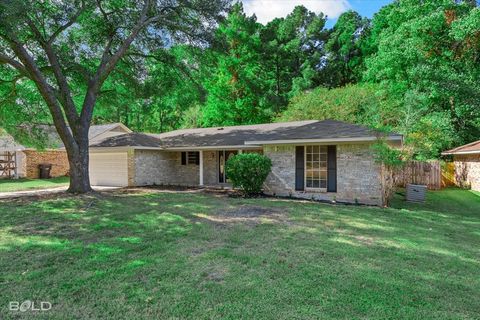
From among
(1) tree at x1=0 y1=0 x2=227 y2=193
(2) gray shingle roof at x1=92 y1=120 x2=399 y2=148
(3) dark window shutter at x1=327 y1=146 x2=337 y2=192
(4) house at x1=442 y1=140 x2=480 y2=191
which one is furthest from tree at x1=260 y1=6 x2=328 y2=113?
(3) dark window shutter at x1=327 y1=146 x2=337 y2=192

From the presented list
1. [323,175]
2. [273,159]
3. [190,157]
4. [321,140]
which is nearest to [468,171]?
→ [323,175]

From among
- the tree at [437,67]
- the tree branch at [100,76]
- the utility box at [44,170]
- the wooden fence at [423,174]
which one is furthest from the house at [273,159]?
the tree at [437,67]

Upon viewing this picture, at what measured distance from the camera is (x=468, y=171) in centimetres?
1720

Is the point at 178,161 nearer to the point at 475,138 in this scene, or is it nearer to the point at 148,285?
the point at 148,285

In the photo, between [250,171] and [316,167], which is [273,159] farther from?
[316,167]

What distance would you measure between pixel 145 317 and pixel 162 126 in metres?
35.2

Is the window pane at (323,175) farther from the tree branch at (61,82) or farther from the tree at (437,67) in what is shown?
the tree branch at (61,82)

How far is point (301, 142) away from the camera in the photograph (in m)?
11.8

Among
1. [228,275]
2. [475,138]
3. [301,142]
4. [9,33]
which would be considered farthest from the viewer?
[475,138]

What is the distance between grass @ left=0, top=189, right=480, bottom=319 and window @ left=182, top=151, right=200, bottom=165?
8585 millimetres

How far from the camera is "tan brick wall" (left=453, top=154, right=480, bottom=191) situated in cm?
1612

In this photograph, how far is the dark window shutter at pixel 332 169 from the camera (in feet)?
38.4

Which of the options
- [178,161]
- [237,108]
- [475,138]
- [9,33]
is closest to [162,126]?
[237,108]

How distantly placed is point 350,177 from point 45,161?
2144 cm
